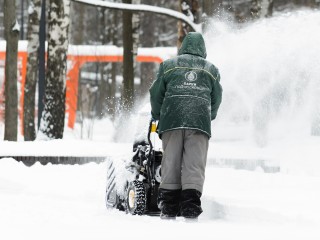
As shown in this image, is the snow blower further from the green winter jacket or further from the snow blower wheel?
the green winter jacket

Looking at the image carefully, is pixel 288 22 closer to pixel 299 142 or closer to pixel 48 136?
pixel 299 142

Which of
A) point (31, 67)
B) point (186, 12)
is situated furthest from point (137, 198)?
point (31, 67)

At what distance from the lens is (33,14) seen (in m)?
18.6

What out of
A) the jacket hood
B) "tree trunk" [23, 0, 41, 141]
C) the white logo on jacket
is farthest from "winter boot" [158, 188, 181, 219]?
"tree trunk" [23, 0, 41, 141]

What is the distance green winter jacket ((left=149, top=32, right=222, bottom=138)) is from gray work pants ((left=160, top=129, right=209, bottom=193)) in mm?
89

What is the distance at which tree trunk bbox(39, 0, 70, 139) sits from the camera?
1505 cm

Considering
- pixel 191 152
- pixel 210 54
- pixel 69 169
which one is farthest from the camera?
pixel 210 54

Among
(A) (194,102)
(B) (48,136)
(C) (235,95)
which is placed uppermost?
(A) (194,102)

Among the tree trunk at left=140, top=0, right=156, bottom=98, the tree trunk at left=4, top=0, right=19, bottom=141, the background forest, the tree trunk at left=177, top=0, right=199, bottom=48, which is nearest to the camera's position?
the tree trunk at left=4, top=0, right=19, bottom=141

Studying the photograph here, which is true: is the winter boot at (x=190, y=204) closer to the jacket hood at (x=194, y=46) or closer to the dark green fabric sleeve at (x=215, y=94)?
the dark green fabric sleeve at (x=215, y=94)

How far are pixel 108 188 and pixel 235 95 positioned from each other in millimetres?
6975

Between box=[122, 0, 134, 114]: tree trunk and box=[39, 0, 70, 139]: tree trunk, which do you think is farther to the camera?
box=[122, 0, 134, 114]: tree trunk

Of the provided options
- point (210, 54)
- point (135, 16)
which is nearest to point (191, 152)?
point (210, 54)

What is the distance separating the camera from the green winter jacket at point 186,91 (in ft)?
22.0
